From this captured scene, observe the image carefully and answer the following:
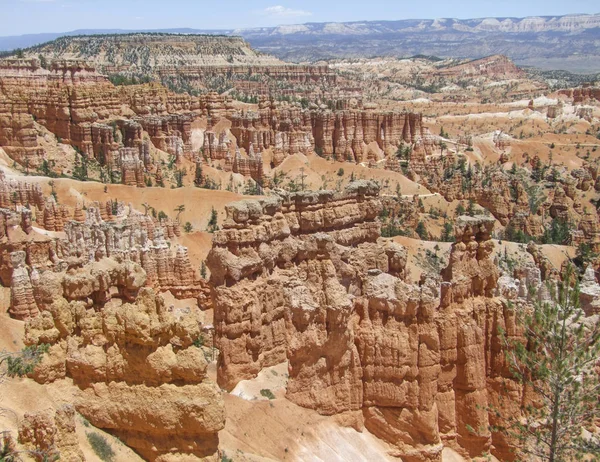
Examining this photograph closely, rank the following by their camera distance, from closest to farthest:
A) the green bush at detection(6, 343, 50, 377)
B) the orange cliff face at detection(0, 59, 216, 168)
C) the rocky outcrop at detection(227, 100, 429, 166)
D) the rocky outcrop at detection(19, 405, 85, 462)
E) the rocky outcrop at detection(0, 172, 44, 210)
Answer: the rocky outcrop at detection(19, 405, 85, 462) < the green bush at detection(6, 343, 50, 377) < the rocky outcrop at detection(0, 172, 44, 210) < the orange cliff face at detection(0, 59, 216, 168) < the rocky outcrop at detection(227, 100, 429, 166)

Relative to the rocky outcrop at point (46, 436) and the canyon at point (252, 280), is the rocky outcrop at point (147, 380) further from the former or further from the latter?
the rocky outcrop at point (46, 436)

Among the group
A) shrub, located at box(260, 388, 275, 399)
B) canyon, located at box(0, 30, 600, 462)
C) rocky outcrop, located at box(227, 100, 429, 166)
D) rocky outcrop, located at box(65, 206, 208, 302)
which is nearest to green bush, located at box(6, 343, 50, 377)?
canyon, located at box(0, 30, 600, 462)

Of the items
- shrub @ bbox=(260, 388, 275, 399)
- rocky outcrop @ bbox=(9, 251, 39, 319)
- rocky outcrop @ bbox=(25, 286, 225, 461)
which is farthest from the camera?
rocky outcrop @ bbox=(9, 251, 39, 319)

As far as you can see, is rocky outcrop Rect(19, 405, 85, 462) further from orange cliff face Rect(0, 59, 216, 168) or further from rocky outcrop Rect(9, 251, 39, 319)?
orange cliff face Rect(0, 59, 216, 168)

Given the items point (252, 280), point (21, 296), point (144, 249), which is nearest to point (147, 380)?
point (252, 280)

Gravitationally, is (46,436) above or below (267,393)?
above

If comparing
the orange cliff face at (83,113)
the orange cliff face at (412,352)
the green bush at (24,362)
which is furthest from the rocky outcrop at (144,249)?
the orange cliff face at (83,113)

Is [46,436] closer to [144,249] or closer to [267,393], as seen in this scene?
[267,393]

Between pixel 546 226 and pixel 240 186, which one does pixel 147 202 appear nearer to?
pixel 240 186
